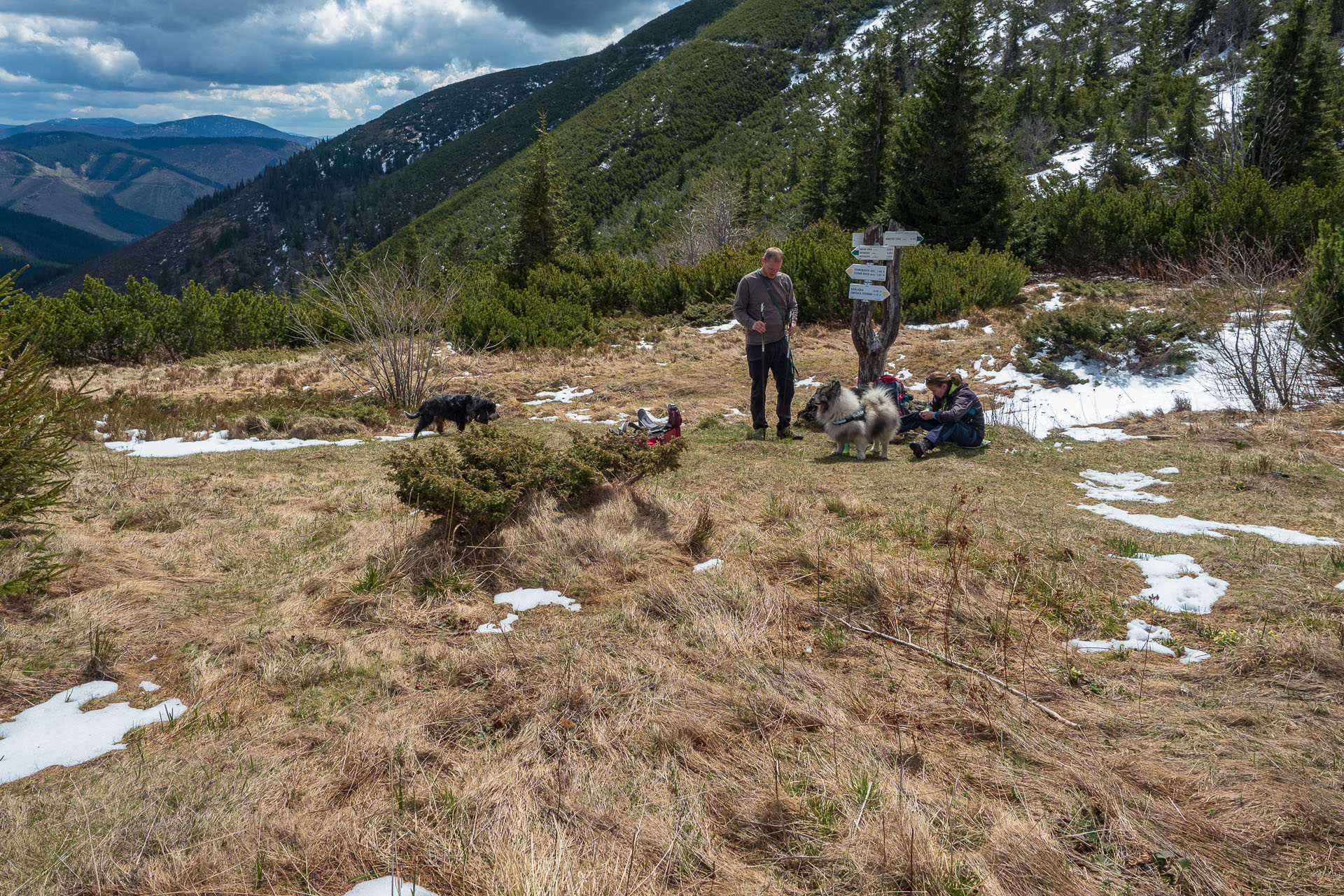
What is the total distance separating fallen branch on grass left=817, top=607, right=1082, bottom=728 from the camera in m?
2.52

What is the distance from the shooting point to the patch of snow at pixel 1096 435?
7.82 metres

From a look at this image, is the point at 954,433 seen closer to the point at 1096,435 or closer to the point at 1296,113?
the point at 1096,435

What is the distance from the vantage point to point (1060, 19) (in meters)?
106

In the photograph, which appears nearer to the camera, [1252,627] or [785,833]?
[785,833]

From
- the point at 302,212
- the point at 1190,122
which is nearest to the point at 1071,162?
the point at 1190,122

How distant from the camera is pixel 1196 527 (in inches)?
184

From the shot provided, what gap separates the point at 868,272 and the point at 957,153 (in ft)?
53.7

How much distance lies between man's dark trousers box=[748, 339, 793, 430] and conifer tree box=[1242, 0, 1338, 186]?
23.7m

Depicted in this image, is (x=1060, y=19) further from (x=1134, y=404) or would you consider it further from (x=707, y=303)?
(x=1134, y=404)

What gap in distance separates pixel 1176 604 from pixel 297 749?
4164 millimetres

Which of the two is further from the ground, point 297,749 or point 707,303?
point 707,303

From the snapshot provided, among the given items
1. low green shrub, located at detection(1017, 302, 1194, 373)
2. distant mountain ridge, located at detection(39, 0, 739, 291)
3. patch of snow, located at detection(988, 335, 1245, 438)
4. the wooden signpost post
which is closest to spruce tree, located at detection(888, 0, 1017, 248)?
low green shrub, located at detection(1017, 302, 1194, 373)

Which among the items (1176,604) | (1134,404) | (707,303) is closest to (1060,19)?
(707,303)

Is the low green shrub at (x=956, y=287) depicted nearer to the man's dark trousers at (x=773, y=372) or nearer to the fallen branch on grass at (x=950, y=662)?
the man's dark trousers at (x=773, y=372)
